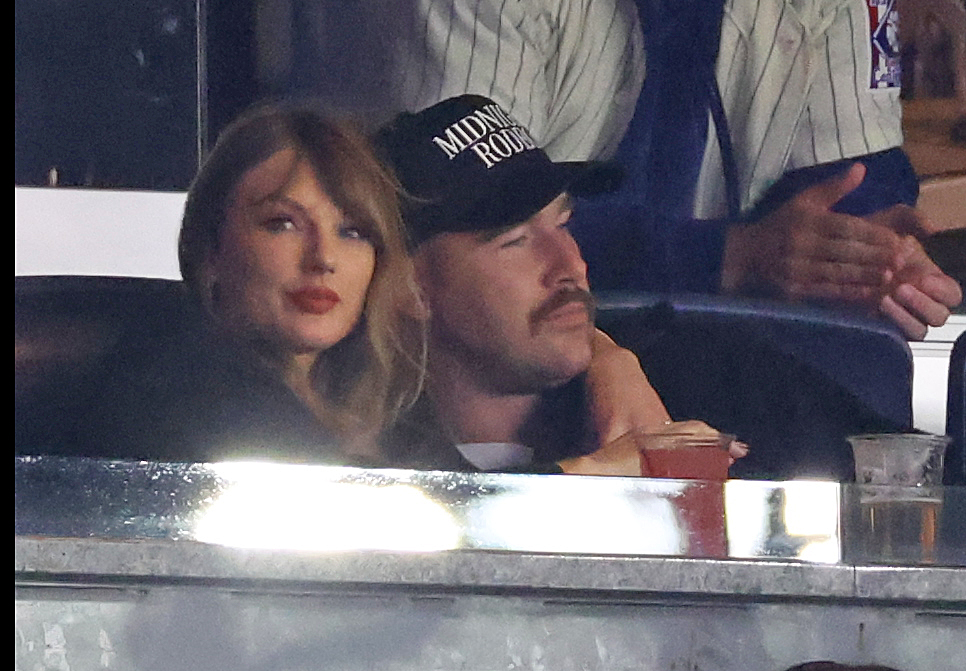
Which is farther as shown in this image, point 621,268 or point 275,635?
point 621,268

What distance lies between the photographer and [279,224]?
1589 mm

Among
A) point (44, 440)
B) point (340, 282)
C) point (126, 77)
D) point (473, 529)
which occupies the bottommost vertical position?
point (473, 529)

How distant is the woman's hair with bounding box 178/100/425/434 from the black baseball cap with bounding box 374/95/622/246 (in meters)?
0.03

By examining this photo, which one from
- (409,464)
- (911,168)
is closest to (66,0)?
(409,464)

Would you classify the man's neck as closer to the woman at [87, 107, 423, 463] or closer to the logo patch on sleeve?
the woman at [87, 107, 423, 463]

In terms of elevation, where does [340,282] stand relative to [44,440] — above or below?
above

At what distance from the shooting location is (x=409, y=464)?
155 cm

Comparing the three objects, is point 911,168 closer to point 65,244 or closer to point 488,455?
point 488,455

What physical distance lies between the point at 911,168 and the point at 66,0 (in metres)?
1.18

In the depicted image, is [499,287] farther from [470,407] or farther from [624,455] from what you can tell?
[624,455]

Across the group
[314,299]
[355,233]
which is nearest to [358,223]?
[355,233]

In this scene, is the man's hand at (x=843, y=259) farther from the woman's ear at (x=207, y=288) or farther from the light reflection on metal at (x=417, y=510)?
the woman's ear at (x=207, y=288)

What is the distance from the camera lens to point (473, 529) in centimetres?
151

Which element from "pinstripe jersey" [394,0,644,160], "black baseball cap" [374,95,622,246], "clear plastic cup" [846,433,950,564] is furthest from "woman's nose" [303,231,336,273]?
"clear plastic cup" [846,433,950,564]
